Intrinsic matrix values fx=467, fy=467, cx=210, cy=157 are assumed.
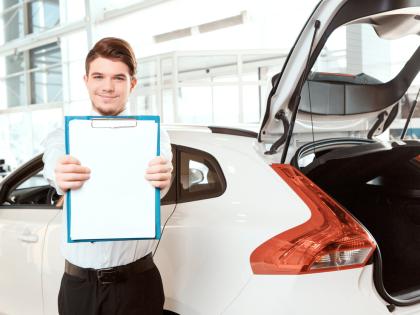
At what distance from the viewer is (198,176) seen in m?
1.96

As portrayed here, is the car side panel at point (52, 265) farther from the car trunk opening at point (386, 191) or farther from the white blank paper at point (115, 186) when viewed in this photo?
the car trunk opening at point (386, 191)

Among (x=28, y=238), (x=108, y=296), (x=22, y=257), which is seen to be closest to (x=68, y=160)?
(x=108, y=296)

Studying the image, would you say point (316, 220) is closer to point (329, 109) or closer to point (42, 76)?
point (329, 109)

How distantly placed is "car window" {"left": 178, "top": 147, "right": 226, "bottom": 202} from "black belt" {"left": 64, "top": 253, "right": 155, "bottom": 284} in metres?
0.45

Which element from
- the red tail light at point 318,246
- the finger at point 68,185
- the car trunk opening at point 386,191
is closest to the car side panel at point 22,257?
the finger at point 68,185

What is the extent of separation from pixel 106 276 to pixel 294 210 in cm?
68

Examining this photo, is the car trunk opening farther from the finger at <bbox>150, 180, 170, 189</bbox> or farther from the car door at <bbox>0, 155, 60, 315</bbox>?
the car door at <bbox>0, 155, 60, 315</bbox>

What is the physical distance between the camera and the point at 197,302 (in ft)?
6.03

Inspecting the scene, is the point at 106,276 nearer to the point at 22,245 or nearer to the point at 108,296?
the point at 108,296

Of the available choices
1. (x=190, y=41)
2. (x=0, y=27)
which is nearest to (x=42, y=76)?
(x=0, y=27)

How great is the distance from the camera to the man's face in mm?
1464

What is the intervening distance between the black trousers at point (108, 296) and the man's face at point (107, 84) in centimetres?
55

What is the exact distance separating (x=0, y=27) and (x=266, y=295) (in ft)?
64.6

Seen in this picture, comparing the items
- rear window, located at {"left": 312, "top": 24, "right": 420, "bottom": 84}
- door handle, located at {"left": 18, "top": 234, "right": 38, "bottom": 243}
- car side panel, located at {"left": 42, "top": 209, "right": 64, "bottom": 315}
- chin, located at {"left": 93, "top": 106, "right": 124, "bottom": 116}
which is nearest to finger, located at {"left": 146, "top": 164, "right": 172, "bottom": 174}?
chin, located at {"left": 93, "top": 106, "right": 124, "bottom": 116}
